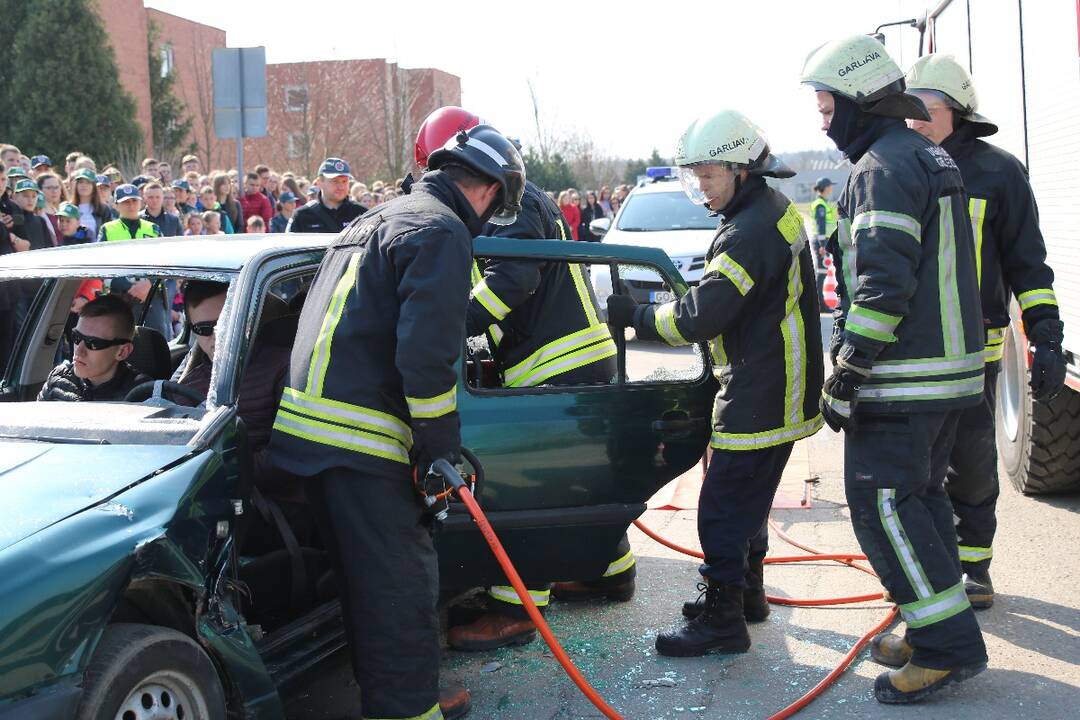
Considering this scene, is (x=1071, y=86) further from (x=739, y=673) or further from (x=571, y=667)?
(x=571, y=667)

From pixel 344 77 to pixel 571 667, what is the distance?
83.5 feet

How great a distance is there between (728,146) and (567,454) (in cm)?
122

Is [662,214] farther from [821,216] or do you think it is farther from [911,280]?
[911,280]

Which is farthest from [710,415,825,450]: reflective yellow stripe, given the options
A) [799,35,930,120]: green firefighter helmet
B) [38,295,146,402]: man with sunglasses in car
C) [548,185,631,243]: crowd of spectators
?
[548,185,631,243]: crowd of spectators

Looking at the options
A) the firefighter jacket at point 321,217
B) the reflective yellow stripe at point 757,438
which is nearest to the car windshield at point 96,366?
the reflective yellow stripe at point 757,438

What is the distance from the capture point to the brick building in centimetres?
2552

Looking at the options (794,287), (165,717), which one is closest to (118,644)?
(165,717)

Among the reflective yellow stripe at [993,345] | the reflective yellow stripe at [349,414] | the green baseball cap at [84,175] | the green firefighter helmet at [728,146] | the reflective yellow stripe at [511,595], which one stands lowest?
the reflective yellow stripe at [511,595]

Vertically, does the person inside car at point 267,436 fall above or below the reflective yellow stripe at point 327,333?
below

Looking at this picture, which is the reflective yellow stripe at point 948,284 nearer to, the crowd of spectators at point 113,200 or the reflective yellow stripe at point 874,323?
the reflective yellow stripe at point 874,323

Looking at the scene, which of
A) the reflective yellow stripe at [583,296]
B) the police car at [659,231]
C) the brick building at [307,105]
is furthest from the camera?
the brick building at [307,105]

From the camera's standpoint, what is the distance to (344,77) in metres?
27.2

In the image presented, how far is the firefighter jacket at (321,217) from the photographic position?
321 inches

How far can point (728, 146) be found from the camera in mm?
4016
